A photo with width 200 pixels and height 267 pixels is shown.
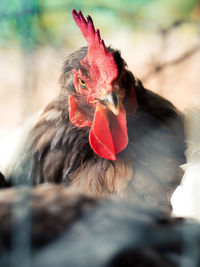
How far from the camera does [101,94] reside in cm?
125

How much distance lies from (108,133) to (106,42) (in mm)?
863

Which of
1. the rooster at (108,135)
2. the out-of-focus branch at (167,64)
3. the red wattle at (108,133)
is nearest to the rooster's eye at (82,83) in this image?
the rooster at (108,135)

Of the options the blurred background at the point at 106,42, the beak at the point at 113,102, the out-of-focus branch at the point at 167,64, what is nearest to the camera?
the beak at the point at 113,102

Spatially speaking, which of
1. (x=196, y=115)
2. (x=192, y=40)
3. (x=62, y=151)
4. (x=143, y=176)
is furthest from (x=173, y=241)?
(x=192, y=40)

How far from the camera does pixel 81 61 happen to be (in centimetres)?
134

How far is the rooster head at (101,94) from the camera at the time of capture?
1227 millimetres

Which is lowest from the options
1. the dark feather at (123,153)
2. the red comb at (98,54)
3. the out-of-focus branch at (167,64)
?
the dark feather at (123,153)

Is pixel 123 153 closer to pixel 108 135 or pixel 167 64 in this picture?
pixel 108 135

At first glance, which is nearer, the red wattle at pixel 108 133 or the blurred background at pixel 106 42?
the red wattle at pixel 108 133

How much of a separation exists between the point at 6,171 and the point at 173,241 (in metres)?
1.24

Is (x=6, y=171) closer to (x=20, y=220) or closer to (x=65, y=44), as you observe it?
(x=65, y=44)

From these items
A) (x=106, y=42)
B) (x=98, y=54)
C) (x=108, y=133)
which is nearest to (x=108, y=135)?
(x=108, y=133)

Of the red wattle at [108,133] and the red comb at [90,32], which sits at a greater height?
the red comb at [90,32]

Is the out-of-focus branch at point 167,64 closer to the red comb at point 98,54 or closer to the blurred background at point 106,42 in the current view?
the blurred background at point 106,42
